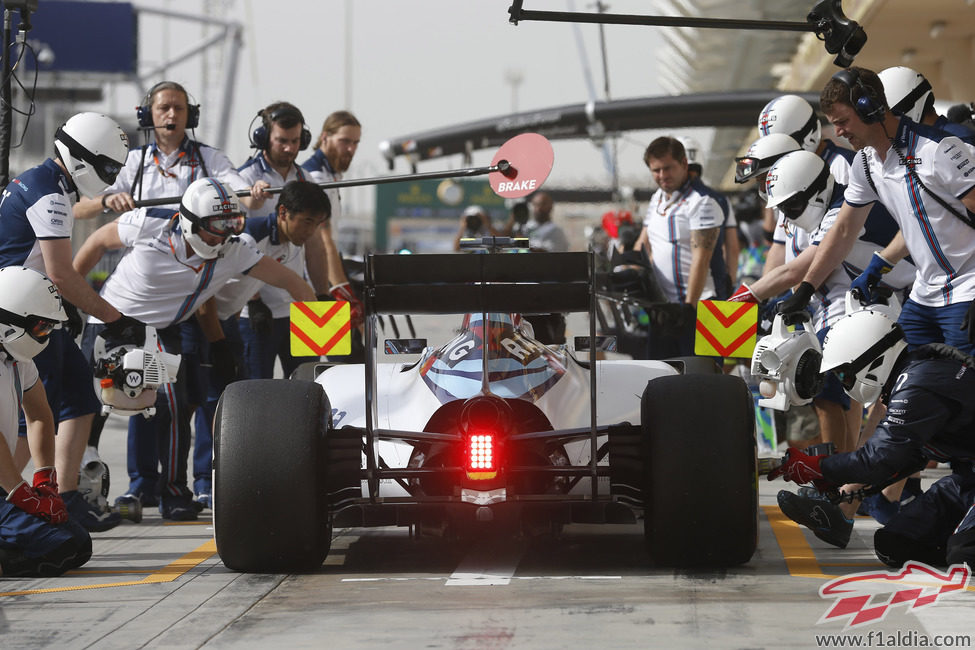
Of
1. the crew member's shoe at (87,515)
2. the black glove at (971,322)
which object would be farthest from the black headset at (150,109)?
the black glove at (971,322)

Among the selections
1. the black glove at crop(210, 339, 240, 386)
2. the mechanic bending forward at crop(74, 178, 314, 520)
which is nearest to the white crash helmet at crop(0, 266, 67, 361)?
the mechanic bending forward at crop(74, 178, 314, 520)

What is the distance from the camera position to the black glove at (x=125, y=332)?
24.5 feet

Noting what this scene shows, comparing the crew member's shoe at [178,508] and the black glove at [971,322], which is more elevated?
the black glove at [971,322]

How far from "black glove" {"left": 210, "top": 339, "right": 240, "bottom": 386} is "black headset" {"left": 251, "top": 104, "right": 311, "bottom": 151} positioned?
133 centimetres

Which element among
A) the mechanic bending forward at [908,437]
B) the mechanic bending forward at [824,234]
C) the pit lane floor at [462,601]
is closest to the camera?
the pit lane floor at [462,601]

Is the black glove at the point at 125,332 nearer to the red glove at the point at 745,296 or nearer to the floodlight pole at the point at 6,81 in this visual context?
the floodlight pole at the point at 6,81

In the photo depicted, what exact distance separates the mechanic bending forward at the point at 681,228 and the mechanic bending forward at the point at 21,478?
13.7 ft

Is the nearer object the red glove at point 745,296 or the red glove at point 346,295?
the red glove at point 745,296

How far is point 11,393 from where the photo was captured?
20.0ft

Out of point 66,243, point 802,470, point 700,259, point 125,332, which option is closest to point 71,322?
point 125,332

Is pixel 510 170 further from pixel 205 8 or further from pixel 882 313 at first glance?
pixel 205 8

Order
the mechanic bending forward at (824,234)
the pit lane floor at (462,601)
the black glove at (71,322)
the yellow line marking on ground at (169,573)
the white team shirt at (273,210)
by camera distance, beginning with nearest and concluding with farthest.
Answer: the pit lane floor at (462,601) < the yellow line marking on ground at (169,573) < the black glove at (71,322) < the mechanic bending forward at (824,234) < the white team shirt at (273,210)

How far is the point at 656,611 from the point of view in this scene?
493 cm

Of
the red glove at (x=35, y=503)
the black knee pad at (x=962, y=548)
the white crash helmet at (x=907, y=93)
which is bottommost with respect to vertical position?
the black knee pad at (x=962, y=548)
